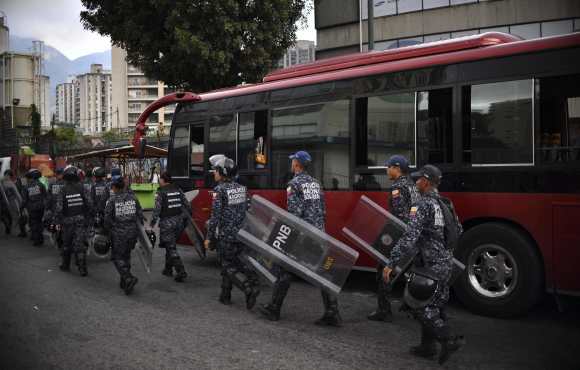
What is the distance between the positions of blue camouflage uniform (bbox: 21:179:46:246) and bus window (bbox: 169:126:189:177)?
4801 mm

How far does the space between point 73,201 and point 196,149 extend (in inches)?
91.8

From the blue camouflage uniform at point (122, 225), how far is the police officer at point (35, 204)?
609cm

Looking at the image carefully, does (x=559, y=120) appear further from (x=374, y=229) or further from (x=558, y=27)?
(x=558, y=27)

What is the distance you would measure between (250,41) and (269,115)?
8221 mm

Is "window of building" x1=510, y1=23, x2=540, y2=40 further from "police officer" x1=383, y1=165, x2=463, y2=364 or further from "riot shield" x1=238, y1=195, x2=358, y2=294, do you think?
"police officer" x1=383, y1=165, x2=463, y2=364

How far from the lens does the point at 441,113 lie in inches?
260

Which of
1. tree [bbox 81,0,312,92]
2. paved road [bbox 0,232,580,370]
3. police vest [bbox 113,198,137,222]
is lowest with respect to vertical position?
paved road [bbox 0,232,580,370]

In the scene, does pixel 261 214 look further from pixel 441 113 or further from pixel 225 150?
pixel 225 150

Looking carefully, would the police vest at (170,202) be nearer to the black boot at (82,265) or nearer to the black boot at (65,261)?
the black boot at (82,265)

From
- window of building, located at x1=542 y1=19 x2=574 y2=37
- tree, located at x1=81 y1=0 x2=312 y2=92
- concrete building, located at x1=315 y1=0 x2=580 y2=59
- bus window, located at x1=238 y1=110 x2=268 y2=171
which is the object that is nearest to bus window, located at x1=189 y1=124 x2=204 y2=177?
bus window, located at x1=238 y1=110 x2=268 y2=171

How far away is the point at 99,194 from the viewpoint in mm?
10930

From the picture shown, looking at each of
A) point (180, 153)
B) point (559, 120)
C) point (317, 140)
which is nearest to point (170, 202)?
point (180, 153)

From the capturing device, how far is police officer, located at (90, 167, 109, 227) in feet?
34.5

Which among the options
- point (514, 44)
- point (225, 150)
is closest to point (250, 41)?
point (225, 150)
